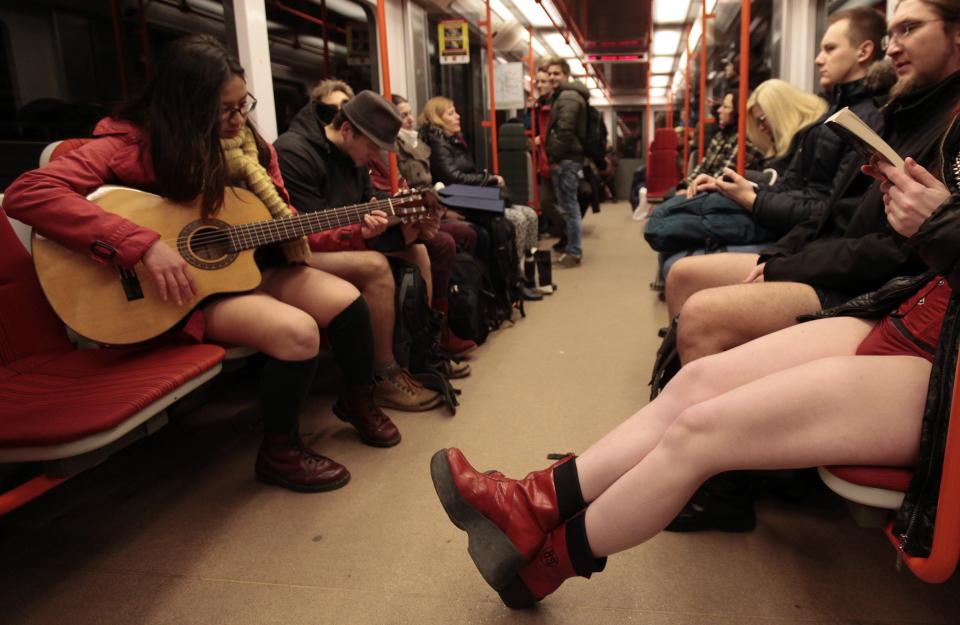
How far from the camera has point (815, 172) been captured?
262 centimetres

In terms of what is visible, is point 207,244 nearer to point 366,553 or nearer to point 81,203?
point 81,203

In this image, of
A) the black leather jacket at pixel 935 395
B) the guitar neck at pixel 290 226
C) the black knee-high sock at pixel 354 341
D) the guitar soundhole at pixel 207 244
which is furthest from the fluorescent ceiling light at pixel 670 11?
the black leather jacket at pixel 935 395

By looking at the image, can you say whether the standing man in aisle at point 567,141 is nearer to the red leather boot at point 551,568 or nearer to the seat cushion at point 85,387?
the seat cushion at point 85,387

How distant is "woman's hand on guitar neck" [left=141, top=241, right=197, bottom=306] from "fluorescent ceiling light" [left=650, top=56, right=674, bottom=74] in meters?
12.4

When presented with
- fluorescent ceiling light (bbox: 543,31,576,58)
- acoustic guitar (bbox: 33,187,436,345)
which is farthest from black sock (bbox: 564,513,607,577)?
fluorescent ceiling light (bbox: 543,31,576,58)

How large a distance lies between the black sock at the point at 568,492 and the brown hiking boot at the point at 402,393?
4.63 ft

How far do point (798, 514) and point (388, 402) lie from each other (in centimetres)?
165

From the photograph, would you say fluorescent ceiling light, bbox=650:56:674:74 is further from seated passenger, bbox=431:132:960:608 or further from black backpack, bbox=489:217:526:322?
seated passenger, bbox=431:132:960:608

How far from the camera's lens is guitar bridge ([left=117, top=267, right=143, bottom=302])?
1.83 metres

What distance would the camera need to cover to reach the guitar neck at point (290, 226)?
6.95 feet

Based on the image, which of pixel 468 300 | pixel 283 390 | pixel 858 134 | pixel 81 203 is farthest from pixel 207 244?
pixel 858 134

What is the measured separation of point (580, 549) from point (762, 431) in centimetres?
43

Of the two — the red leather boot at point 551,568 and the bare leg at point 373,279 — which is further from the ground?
the bare leg at point 373,279

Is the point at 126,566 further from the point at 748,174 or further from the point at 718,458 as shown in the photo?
the point at 748,174
